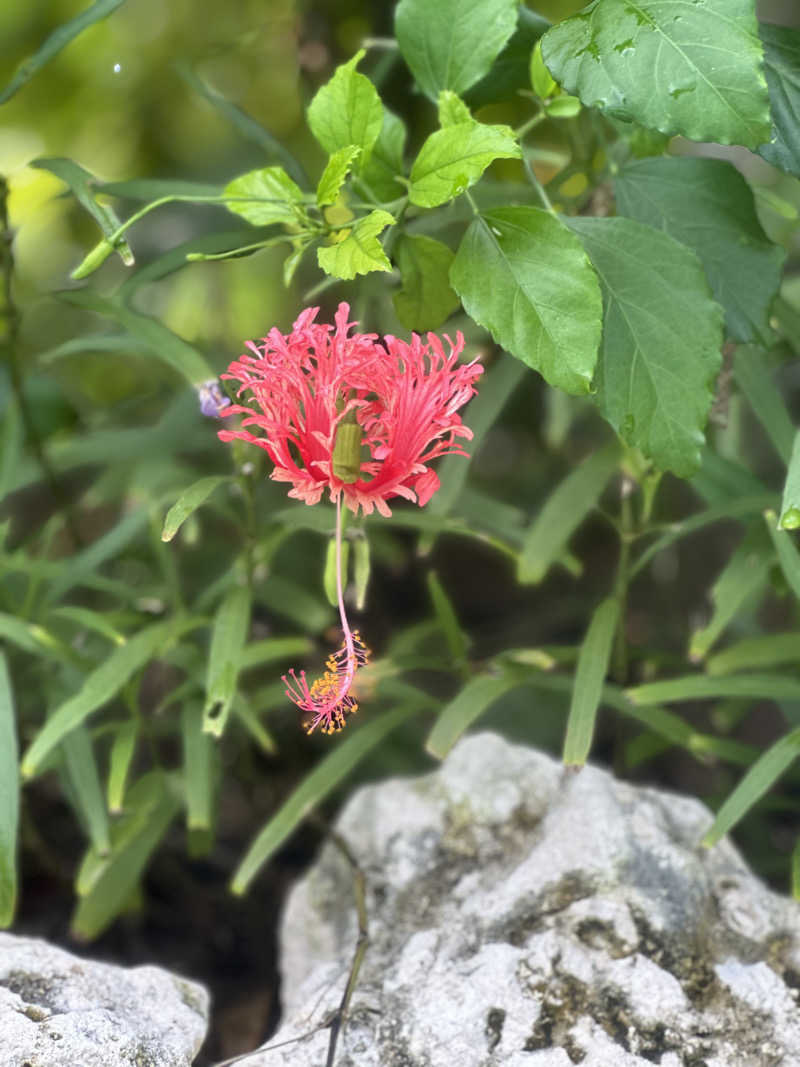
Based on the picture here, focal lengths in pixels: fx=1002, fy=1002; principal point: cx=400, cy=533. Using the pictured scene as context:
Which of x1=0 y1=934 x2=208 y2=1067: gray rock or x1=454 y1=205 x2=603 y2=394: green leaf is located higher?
x1=454 y1=205 x2=603 y2=394: green leaf

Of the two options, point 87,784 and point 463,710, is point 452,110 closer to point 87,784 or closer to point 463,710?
point 463,710

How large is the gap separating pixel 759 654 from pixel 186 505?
0.53 m

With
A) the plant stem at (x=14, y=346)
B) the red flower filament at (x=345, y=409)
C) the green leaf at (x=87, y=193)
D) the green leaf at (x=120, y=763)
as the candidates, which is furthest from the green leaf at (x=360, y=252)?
the green leaf at (x=120, y=763)

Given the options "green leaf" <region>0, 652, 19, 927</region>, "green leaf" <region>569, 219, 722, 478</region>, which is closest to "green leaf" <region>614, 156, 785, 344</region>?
"green leaf" <region>569, 219, 722, 478</region>

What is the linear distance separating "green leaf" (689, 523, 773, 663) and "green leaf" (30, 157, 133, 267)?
0.54 metres

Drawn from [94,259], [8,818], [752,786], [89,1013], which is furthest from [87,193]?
[752,786]

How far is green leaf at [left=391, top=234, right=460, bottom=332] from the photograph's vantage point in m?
0.69

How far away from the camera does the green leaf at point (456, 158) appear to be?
59 centimetres

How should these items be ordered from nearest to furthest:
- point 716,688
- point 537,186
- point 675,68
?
1. point 675,68
2. point 537,186
3. point 716,688

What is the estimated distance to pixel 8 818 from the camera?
2.36ft

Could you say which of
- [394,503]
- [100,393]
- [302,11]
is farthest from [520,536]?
[100,393]

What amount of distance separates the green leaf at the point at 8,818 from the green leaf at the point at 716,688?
19.1 inches

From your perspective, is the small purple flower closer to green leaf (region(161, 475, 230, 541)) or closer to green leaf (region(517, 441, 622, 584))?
green leaf (region(161, 475, 230, 541))

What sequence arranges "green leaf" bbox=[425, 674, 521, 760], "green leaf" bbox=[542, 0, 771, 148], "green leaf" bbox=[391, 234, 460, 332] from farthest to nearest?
"green leaf" bbox=[425, 674, 521, 760]
"green leaf" bbox=[391, 234, 460, 332]
"green leaf" bbox=[542, 0, 771, 148]
